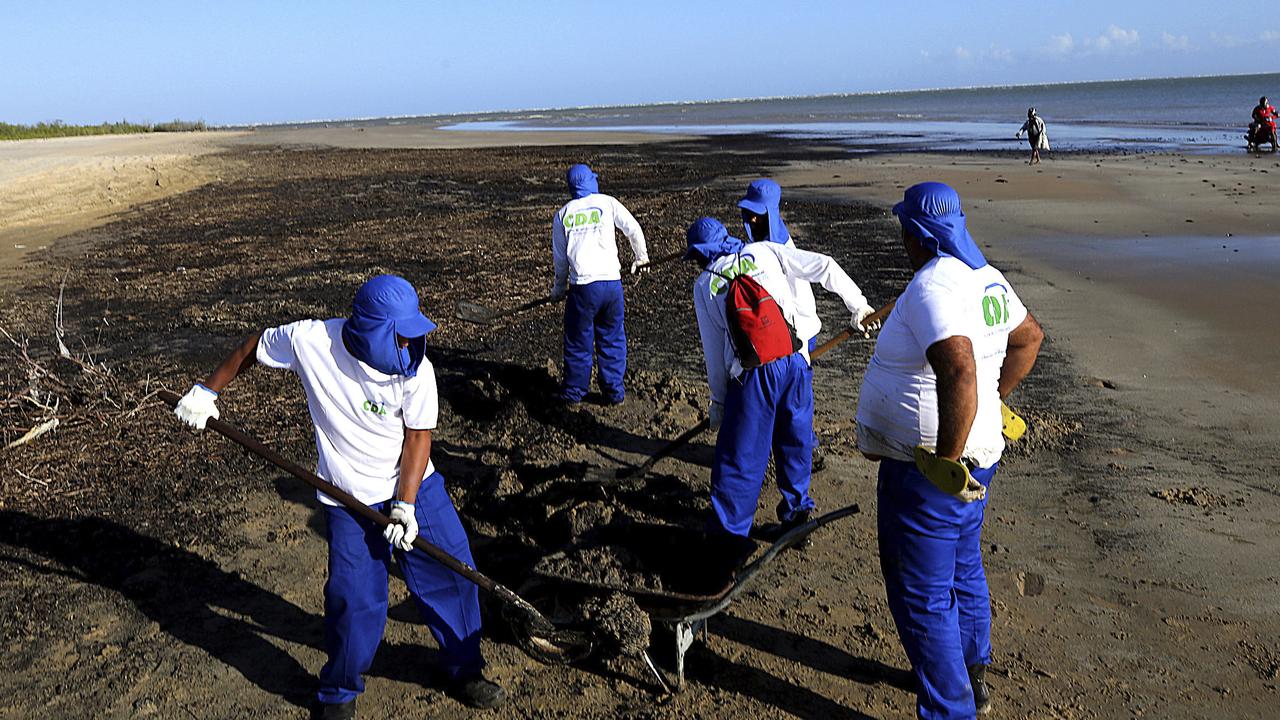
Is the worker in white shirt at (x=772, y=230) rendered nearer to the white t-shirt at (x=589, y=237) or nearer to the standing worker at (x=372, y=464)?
the white t-shirt at (x=589, y=237)

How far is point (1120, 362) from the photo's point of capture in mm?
7570

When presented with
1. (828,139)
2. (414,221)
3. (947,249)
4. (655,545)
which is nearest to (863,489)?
(655,545)

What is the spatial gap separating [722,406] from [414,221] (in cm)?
1302

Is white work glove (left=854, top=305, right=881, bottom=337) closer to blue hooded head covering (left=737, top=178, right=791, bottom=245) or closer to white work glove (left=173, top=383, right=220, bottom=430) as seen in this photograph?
blue hooded head covering (left=737, top=178, right=791, bottom=245)

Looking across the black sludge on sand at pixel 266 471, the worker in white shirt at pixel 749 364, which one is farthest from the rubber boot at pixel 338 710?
the worker in white shirt at pixel 749 364

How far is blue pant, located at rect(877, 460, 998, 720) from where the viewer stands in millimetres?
2934

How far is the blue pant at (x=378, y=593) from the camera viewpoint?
3258 mm

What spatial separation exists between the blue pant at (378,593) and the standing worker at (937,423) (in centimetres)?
159

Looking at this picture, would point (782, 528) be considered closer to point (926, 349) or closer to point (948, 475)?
point (948, 475)

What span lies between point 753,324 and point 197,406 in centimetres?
235

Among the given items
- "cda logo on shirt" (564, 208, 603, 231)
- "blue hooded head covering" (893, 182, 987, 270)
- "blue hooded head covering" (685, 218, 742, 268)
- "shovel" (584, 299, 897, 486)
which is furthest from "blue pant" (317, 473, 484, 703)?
"cda logo on shirt" (564, 208, 603, 231)

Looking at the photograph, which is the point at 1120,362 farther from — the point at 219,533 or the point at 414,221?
the point at 414,221

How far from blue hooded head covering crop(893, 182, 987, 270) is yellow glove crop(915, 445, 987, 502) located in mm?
631

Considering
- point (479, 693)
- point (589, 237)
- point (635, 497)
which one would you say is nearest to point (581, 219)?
point (589, 237)
